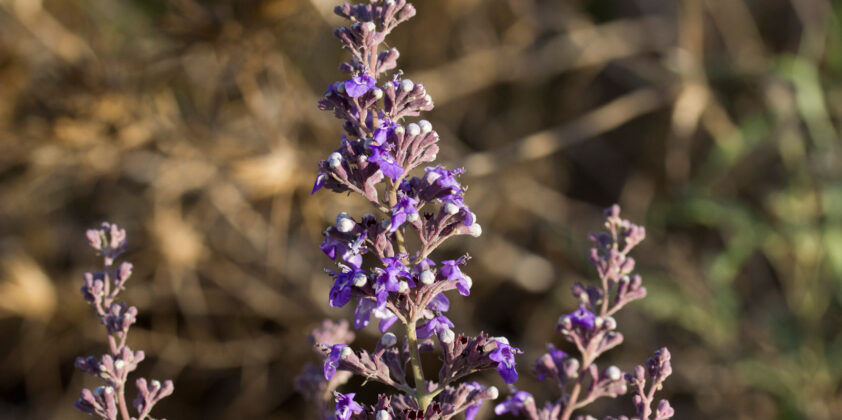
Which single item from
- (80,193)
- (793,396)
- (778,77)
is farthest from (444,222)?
(80,193)

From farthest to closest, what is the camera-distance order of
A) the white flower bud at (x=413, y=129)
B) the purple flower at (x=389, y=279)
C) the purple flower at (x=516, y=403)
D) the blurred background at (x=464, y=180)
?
1. the blurred background at (x=464, y=180)
2. the purple flower at (x=516, y=403)
3. the white flower bud at (x=413, y=129)
4. the purple flower at (x=389, y=279)

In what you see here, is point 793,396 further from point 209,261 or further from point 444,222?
point 209,261

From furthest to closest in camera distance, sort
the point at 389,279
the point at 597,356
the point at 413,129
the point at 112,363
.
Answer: the point at 597,356
the point at 112,363
the point at 413,129
the point at 389,279

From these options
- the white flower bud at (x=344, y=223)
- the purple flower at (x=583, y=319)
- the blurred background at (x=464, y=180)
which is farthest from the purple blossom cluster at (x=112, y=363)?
the blurred background at (x=464, y=180)

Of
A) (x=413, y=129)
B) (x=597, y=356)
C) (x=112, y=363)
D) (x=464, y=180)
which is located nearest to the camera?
(x=413, y=129)

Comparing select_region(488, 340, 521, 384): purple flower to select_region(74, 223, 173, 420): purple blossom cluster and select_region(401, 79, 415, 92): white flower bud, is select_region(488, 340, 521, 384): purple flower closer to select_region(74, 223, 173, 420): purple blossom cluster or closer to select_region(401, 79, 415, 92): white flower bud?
select_region(401, 79, 415, 92): white flower bud

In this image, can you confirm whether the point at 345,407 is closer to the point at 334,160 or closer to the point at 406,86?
the point at 334,160

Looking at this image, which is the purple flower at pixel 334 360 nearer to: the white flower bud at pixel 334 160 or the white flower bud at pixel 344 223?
the white flower bud at pixel 344 223

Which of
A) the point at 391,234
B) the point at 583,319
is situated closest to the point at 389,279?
the point at 391,234
